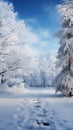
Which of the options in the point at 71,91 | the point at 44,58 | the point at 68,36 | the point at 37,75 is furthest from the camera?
the point at 44,58

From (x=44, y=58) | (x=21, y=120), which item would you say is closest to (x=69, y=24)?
(x=21, y=120)

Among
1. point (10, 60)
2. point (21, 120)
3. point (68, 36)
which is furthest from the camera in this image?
point (10, 60)

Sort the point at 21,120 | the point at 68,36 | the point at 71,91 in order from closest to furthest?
1. the point at 21,120
2. the point at 71,91
3. the point at 68,36

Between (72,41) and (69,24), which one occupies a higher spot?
(69,24)

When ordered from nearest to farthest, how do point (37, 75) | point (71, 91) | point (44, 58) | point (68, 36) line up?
point (71, 91), point (68, 36), point (37, 75), point (44, 58)

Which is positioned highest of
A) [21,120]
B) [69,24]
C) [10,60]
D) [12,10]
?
[12,10]

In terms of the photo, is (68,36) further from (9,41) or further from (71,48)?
(9,41)

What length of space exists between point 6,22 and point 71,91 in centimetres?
928

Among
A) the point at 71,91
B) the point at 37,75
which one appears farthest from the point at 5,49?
the point at 37,75

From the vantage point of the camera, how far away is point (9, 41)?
2336cm

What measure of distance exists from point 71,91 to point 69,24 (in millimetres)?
6656

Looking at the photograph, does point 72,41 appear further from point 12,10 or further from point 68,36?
point 12,10

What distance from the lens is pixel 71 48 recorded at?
22375 millimetres

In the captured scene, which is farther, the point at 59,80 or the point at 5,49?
the point at 5,49
